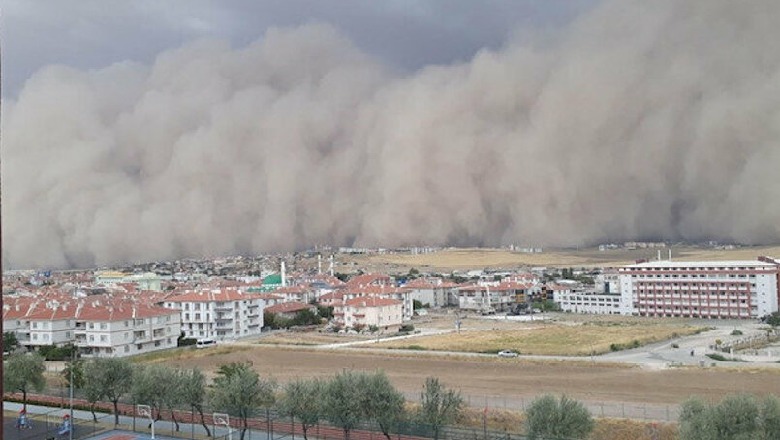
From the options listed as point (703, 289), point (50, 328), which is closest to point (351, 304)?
point (50, 328)

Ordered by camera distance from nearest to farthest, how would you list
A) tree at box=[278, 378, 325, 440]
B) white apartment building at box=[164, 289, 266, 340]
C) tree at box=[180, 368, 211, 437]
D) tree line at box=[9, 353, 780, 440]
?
tree line at box=[9, 353, 780, 440]
tree at box=[278, 378, 325, 440]
tree at box=[180, 368, 211, 437]
white apartment building at box=[164, 289, 266, 340]

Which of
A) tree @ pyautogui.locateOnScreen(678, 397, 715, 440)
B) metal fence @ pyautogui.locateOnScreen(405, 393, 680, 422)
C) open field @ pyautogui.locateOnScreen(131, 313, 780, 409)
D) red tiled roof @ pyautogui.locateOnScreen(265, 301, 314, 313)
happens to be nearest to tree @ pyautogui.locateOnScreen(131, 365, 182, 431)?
metal fence @ pyautogui.locateOnScreen(405, 393, 680, 422)

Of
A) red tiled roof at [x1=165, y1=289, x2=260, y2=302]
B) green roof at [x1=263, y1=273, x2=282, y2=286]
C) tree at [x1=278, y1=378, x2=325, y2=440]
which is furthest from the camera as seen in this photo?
green roof at [x1=263, y1=273, x2=282, y2=286]

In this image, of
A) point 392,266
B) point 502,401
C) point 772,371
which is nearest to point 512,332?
point 772,371

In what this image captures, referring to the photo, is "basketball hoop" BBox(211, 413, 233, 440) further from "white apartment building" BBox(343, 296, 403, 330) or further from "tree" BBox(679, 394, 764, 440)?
"white apartment building" BBox(343, 296, 403, 330)

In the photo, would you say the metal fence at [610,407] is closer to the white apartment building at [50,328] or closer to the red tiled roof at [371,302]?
the white apartment building at [50,328]

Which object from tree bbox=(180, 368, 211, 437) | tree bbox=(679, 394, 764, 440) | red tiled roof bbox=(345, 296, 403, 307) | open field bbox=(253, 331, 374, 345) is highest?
tree bbox=(679, 394, 764, 440)

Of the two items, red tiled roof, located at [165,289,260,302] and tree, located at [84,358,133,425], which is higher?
red tiled roof, located at [165,289,260,302]
